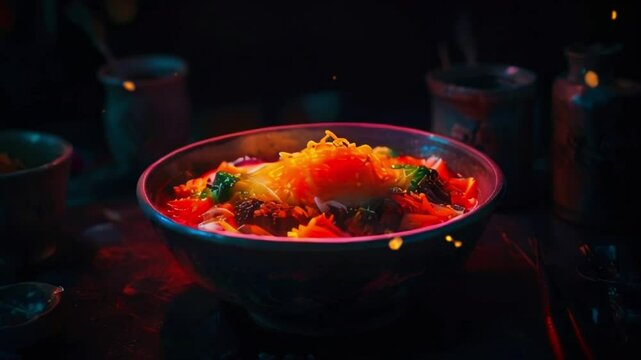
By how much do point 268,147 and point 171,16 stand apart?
3.52ft

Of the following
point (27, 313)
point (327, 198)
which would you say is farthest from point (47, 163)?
point (327, 198)

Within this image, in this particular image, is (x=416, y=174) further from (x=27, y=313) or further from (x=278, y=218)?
(x=27, y=313)

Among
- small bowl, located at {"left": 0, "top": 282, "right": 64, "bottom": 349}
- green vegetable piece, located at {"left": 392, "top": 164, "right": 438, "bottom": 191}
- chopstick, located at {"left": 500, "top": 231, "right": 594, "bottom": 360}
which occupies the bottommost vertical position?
chopstick, located at {"left": 500, "top": 231, "right": 594, "bottom": 360}

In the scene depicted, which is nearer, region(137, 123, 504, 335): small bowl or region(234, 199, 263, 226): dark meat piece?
region(137, 123, 504, 335): small bowl

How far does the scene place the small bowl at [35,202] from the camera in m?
1.78

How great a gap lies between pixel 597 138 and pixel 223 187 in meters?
1.06

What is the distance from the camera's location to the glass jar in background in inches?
78.4

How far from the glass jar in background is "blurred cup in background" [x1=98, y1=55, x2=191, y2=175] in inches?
47.9

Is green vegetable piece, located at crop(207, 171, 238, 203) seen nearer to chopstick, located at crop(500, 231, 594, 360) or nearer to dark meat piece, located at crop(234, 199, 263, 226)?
dark meat piece, located at crop(234, 199, 263, 226)

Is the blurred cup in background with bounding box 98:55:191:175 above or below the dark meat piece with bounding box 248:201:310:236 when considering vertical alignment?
below

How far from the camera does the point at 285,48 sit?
285 cm

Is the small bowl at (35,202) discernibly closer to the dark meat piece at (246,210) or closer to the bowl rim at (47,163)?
the bowl rim at (47,163)

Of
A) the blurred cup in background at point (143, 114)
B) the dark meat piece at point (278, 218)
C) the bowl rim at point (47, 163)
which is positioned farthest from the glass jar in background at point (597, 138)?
the bowl rim at point (47, 163)

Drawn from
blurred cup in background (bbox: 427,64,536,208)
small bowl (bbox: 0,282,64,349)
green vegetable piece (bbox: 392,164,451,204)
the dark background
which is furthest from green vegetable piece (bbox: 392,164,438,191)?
the dark background
